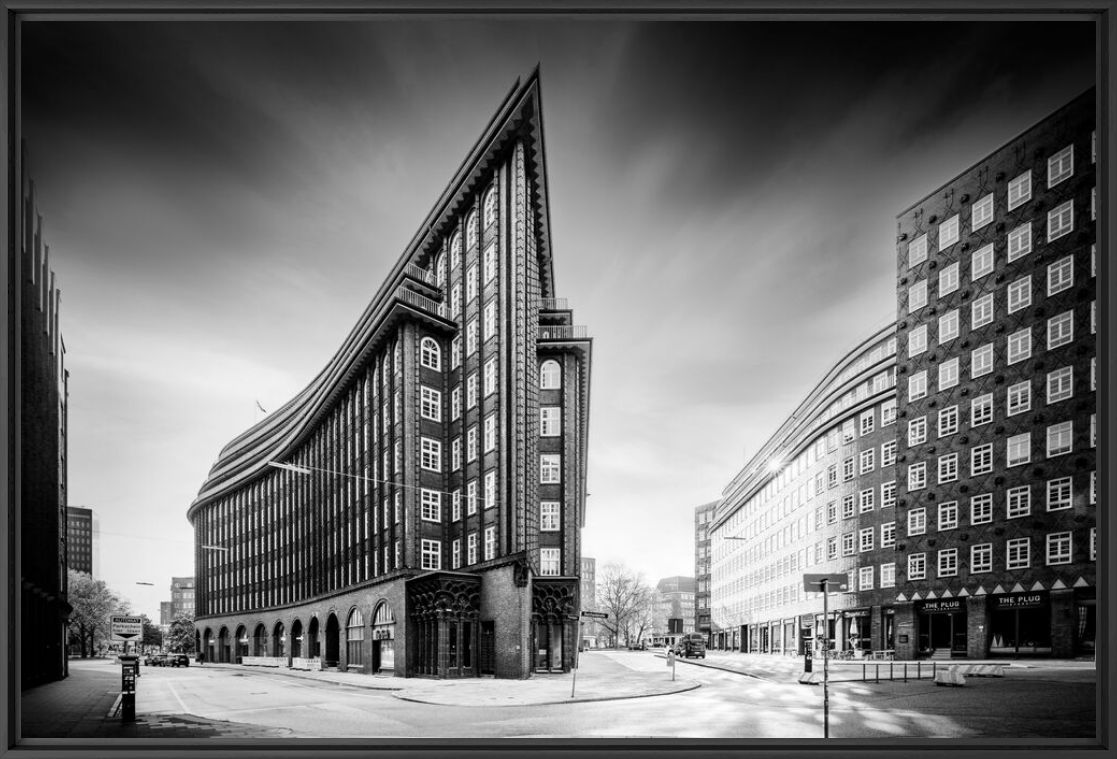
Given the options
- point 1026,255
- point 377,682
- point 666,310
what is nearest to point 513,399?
point 666,310

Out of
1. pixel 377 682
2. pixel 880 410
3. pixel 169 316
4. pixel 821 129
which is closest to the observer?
pixel 821 129

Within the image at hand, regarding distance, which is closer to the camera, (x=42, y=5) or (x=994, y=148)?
(x=42, y=5)

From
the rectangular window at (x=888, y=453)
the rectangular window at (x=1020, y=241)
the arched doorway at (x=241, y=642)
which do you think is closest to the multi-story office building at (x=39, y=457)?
the arched doorway at (x=241, y=642)

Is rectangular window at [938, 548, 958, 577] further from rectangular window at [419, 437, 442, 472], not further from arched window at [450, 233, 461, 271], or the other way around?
arched window at [450, 233, 461, 271]

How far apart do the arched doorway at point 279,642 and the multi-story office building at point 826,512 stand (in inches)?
371

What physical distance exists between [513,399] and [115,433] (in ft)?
23.5

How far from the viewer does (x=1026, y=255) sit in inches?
432

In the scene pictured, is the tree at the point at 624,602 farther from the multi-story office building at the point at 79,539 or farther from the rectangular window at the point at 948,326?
the multi-story office building at the point at 79,539

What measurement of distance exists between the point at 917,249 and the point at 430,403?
10462 mm

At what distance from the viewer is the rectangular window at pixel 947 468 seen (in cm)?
1173

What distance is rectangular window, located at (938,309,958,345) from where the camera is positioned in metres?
11.9

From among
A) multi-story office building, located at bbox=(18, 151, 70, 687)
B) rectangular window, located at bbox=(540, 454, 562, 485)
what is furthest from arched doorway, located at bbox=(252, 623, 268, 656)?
rectangular window, located at bbox=(540, 454, 562, 485)

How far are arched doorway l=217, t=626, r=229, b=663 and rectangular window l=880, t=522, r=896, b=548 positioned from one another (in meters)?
11.7

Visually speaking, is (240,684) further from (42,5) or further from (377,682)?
(42,5)
